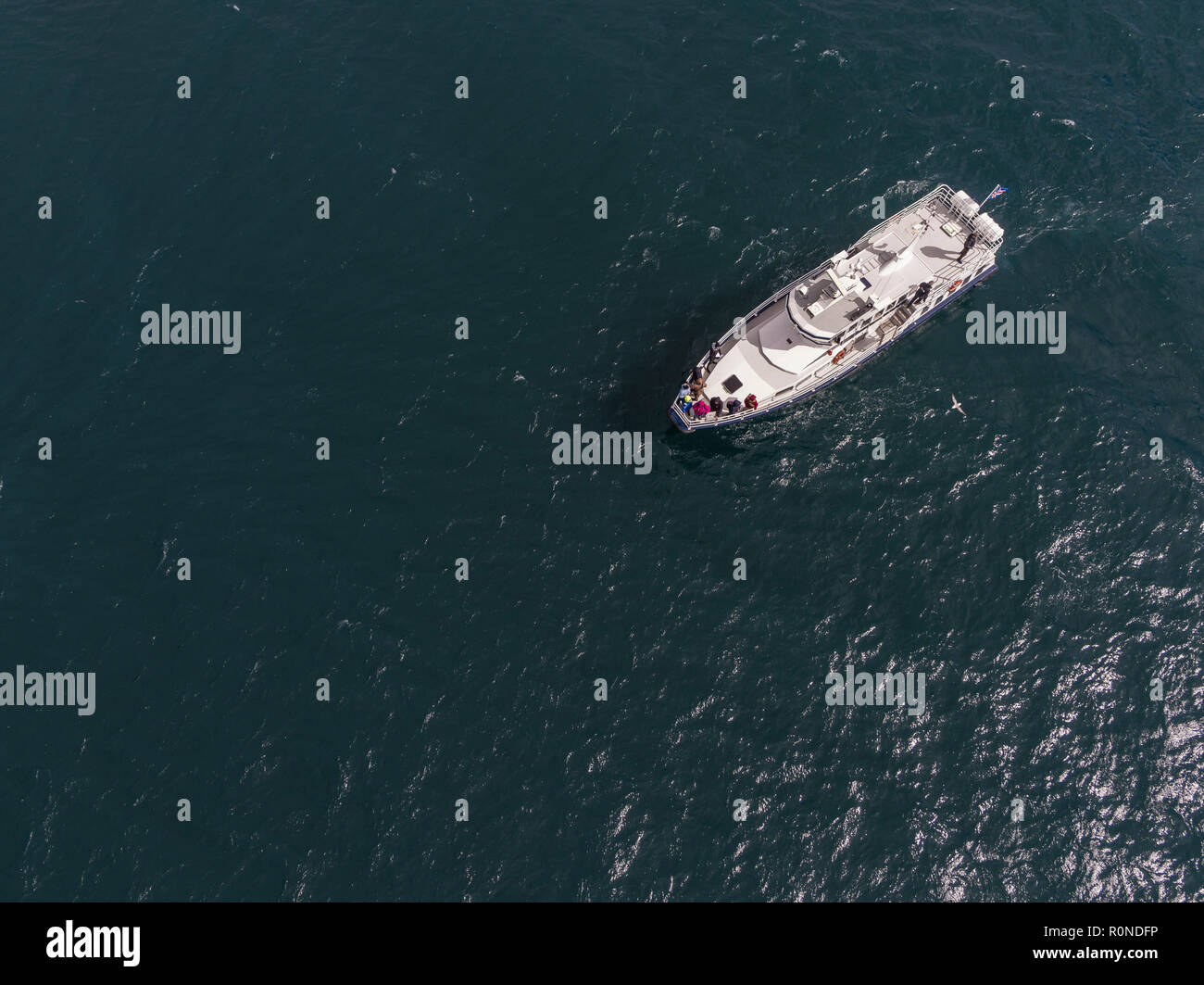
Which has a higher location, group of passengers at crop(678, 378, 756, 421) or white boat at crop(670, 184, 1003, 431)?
white boat at crop(670, 184, 1003, 431)

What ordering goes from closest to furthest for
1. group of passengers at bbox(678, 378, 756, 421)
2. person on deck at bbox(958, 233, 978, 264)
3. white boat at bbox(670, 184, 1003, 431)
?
group of passengers at bbox(678, 378, 756, 421), white boat at bbox(670, 184, 1003, 431), person on deck at bbox(958, 233, 978, 264)

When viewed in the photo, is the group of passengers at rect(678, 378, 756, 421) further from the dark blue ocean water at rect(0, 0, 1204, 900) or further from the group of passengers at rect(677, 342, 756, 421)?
the dark blue ocean water at rect(0, 0, 1204, 900)

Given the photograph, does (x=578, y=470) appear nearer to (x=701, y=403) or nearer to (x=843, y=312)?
(x=701, y=403)

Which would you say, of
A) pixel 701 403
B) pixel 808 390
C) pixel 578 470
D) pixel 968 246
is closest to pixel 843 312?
pixel 808 390

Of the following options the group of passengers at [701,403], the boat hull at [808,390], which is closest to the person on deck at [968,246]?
the boat hull at [808,390]

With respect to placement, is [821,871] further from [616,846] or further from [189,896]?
[189,896]

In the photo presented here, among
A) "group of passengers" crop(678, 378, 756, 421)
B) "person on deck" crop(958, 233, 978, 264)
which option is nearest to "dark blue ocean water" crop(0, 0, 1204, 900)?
"group of passengers" crop(678, 378, 756, 421)

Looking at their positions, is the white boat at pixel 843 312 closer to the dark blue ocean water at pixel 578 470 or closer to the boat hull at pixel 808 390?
the boat hull at pixel 808 390
